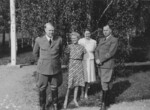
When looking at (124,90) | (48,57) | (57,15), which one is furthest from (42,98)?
(57,15)

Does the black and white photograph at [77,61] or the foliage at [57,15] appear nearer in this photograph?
the black and white photograph at [77,61]

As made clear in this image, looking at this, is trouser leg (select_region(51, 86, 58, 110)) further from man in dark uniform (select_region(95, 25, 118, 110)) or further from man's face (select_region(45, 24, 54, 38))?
man's face (select_region(45, 24, 54, 38))

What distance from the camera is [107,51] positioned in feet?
23.0

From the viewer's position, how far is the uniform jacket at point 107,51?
694cm

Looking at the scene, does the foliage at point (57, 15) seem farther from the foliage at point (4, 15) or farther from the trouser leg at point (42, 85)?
the foliage at point (4, 15)

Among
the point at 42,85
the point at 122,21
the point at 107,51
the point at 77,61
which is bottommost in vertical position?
the point at 42,85

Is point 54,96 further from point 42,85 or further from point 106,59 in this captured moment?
point 106,59

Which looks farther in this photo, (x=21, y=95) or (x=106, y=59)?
(x=21, y=95)

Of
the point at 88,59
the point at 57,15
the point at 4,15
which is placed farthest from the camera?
the point at 4,15

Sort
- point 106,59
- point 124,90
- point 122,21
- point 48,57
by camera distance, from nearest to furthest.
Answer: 1. point 48,57
2. point 106,59
3. point 124,90
4. point 122,21

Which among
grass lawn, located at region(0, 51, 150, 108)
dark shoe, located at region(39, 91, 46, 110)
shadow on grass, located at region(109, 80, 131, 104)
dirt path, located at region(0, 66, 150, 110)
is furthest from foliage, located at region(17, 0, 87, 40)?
dark shoe, located at region(39, 91, 46, 110)

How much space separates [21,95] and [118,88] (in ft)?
9.56

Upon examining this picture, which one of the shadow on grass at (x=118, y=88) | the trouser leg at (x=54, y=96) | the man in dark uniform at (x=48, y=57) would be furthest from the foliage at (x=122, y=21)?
the trouser leg at (x=54, y=96)

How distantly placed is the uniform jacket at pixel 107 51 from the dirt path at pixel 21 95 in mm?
1084
